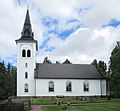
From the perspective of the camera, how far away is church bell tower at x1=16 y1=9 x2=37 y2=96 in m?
38.1

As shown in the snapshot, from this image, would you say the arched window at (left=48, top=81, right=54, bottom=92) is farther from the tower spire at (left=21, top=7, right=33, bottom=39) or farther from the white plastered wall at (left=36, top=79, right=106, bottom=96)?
the tower spire at (left=21, top=7, right=33, bottom=39)

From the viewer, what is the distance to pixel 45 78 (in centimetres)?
3844

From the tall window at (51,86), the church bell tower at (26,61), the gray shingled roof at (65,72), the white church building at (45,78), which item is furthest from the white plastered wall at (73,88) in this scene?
the church bell tower at (26,61)

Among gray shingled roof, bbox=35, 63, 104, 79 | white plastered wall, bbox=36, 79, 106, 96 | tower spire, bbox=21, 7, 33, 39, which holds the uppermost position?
tower spire, bbox=21, 7, 33, 39

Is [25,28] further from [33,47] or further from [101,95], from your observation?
[101,95]

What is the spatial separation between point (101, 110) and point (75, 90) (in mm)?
20865

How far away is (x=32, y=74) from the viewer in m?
38.8

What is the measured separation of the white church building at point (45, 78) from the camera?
3819 centimetres

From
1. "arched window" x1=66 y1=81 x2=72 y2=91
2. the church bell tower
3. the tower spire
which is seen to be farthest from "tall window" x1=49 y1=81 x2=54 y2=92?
the tower spire

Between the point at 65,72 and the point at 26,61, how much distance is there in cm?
921

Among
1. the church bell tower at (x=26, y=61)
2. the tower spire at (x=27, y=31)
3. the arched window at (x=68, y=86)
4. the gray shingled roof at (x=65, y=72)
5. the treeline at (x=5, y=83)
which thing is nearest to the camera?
the treeline at (x=5, y=83)

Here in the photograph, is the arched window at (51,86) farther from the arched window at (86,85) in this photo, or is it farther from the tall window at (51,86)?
the arched window at (86,85)

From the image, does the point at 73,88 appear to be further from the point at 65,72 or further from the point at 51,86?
the point at 51,86

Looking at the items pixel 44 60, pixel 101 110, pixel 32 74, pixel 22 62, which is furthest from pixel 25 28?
pixel 44 60
